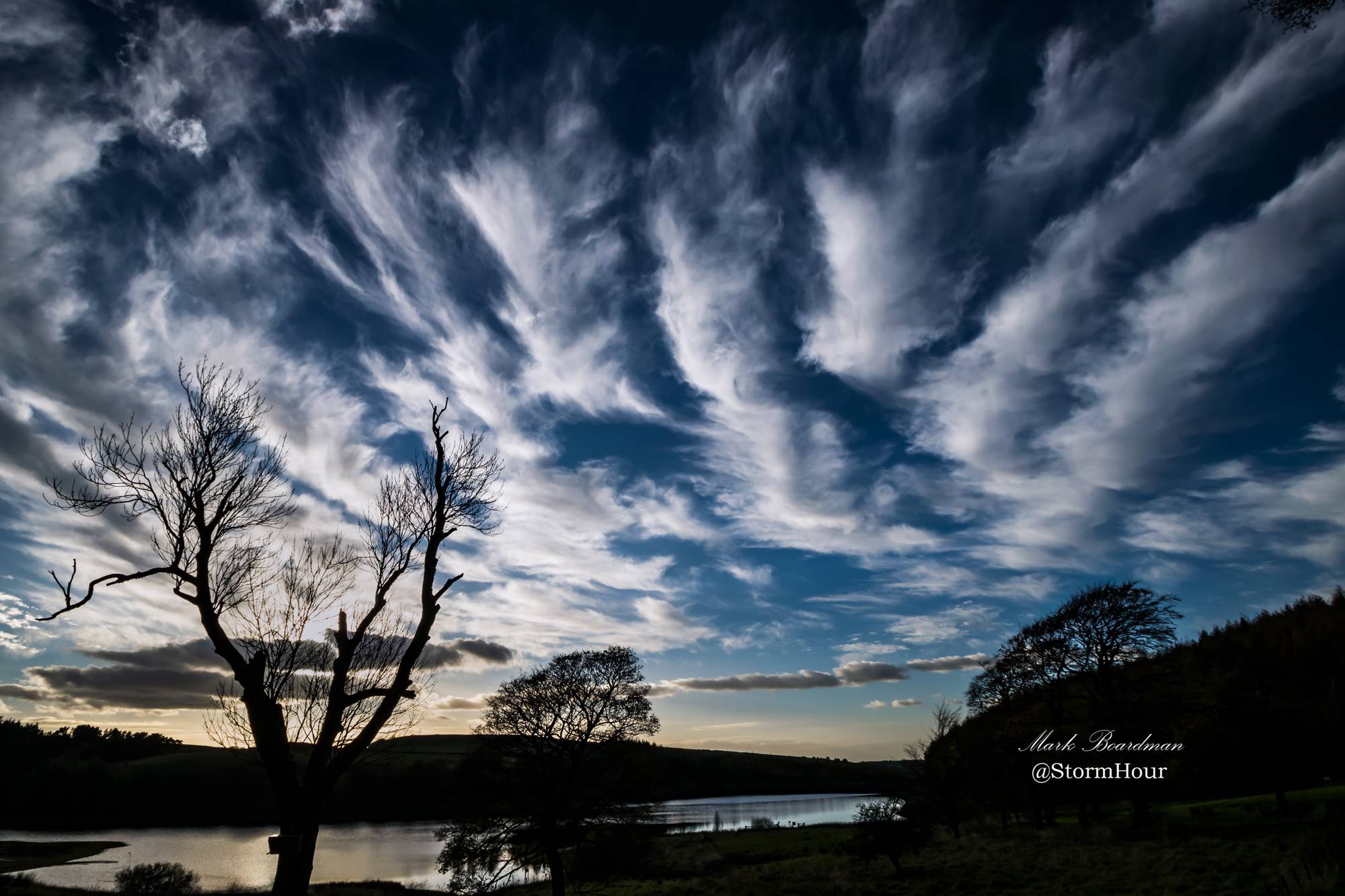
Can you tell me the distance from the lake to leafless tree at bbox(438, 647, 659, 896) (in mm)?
5134

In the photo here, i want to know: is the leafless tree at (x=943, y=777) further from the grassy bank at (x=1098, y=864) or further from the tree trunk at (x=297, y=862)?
the tree trunk at (x=297, y=862)

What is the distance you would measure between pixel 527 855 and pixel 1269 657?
106 metres

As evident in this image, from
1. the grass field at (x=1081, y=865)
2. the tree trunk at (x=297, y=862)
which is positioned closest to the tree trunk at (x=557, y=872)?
the grass field at (x=1081, y=865)

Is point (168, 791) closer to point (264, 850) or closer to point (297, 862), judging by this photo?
point (264, 850)

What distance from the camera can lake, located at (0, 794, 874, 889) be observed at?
45312 millimetres

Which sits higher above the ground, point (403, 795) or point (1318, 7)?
point (1318, 7)

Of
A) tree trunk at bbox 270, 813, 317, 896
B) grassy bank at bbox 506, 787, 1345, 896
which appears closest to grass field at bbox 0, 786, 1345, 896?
grassy bank at bbox 506, 787, 1345, 896

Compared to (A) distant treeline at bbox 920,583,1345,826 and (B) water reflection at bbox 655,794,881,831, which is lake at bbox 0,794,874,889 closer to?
(B) water reflection at bbox 655,794,881,831

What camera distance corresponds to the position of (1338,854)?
13.0m

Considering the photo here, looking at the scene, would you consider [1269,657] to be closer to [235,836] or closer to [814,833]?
[814,833]

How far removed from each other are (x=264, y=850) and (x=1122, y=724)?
7984 cm

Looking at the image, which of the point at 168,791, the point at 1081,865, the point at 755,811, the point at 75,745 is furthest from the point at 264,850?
the point at 75,745

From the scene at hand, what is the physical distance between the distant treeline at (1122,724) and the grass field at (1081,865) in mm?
2402

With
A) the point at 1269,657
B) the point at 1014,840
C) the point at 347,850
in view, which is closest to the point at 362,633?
the point at 1014,840
